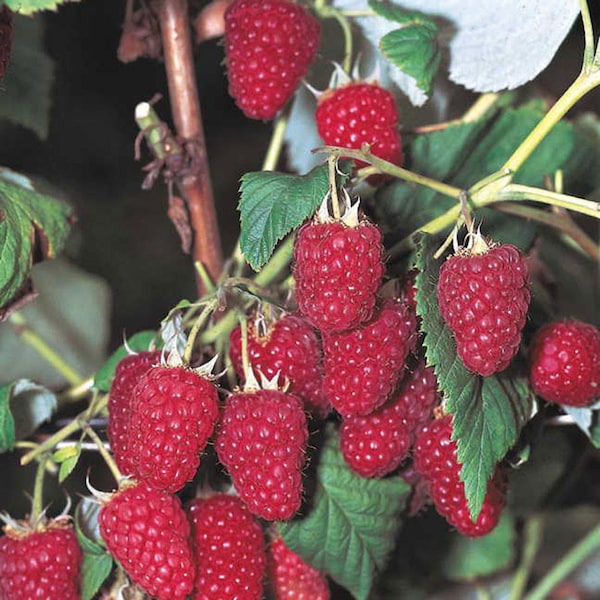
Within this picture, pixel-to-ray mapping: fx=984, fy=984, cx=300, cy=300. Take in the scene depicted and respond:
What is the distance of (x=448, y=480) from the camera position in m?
0.83

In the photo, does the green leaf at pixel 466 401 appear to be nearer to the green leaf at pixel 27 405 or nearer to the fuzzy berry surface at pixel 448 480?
the fuzzy berry surface at pixel 448 480

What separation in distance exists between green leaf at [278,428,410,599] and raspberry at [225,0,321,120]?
1.04 ft

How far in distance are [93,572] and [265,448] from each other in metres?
0.23

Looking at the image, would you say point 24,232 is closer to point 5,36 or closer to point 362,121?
point 5,36

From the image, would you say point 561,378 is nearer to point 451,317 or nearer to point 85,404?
point 451,317

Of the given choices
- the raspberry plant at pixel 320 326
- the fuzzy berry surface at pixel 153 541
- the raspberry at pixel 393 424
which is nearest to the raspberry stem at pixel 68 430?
the raspberry plant at pixel 320 326

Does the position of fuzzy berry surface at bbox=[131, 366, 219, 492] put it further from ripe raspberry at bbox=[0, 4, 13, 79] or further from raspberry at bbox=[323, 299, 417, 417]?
ripe raspberry at bbox=[0, 4, 13, 79]

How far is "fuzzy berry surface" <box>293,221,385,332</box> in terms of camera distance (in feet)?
2.27

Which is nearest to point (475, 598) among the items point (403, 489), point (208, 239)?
point (403, 489)

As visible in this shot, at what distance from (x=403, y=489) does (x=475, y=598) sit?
0.66m

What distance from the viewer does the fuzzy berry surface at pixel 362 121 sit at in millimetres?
888

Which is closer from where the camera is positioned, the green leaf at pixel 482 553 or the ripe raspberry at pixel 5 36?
the ripe raspberry at pixel 5 36

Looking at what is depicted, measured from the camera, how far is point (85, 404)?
131cm

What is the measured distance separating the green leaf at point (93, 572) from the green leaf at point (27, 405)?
0.14 m
